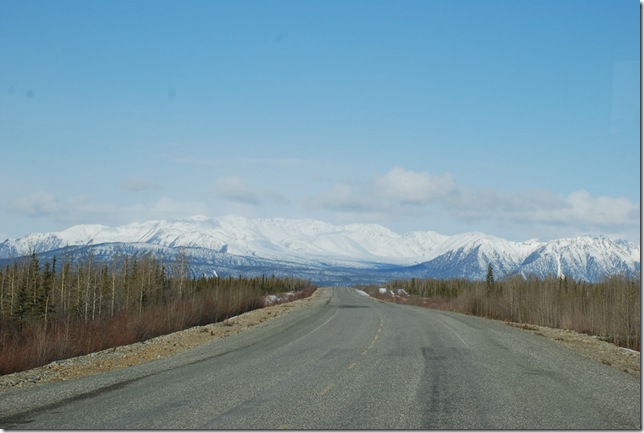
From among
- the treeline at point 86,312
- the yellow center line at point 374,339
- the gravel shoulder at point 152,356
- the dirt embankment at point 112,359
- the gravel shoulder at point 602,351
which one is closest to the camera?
the dirt embankment at point 112,359

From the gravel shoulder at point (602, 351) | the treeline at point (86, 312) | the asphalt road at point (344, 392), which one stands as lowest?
the treeline at point (86, 312)

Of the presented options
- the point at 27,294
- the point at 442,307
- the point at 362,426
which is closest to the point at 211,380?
the point at 362,426

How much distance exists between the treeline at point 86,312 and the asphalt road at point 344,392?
5544mm

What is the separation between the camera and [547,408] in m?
13.2

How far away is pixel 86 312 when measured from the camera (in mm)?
50719

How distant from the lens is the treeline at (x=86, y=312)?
83.9 ft

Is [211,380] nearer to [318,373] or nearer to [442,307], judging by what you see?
[318,373]

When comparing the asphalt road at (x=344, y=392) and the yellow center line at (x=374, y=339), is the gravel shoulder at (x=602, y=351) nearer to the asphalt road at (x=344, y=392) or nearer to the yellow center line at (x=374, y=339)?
the asphalt road at (x=344, y=392)

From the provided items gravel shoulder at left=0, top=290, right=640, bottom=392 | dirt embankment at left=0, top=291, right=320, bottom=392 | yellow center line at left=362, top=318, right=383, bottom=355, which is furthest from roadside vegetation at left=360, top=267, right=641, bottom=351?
dirt embankment at left=0, top=291, right=320, bottom=392

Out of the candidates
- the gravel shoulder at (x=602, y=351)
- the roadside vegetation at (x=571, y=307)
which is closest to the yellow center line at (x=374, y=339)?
the gravel shoulder at (x=602, y=351)

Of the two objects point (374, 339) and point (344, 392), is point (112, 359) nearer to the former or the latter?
point (374, 339)

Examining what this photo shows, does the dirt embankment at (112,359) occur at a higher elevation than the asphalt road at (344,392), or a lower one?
lower

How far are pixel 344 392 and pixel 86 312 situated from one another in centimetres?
4087

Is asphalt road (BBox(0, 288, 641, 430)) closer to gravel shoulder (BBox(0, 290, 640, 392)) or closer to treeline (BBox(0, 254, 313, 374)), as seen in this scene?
gravel shoulder (BBox(0, 290, 640, 392))
